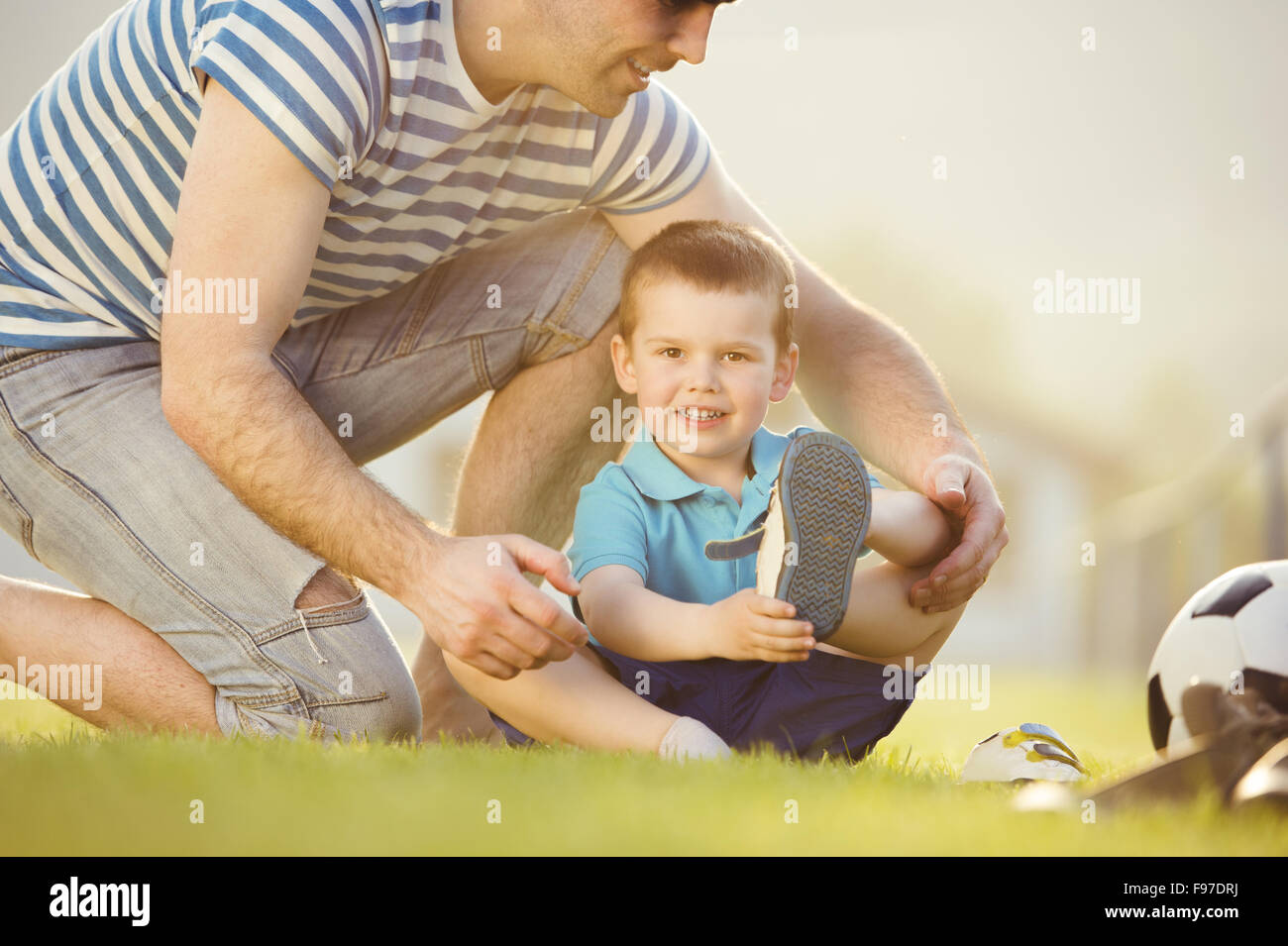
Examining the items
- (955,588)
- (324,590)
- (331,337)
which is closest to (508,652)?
(324,590)

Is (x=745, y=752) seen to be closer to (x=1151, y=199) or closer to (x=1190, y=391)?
(x=1151, y=199)

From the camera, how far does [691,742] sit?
1.64 meters

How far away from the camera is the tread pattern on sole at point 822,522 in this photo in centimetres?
154

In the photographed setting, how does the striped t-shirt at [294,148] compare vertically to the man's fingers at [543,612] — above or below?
above

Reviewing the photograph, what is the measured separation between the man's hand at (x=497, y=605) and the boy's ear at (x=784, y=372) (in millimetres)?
726

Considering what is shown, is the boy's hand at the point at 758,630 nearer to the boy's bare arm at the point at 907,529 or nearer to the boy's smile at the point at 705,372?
the boy's bare arm at the point at 907,529

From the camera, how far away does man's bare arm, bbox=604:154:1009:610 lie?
197 centimetres

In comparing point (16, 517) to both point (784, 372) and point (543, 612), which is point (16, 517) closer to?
point (543, 612)

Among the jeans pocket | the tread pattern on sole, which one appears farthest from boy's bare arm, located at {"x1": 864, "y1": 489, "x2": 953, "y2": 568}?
the jeans pocket

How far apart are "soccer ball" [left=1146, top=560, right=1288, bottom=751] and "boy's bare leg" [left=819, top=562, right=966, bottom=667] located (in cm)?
38

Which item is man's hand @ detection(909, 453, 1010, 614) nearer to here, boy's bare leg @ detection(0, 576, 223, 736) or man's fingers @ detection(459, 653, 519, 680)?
man's fingers @ detection(459, 653, 519, 680)

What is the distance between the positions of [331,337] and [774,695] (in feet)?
3.67

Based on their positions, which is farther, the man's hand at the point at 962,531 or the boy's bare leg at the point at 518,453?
the boy's bare leg at the point at 518,453

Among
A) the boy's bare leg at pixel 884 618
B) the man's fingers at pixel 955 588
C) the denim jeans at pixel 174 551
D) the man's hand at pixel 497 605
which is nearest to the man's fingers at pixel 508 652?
the man's hand at pixel 497 605
